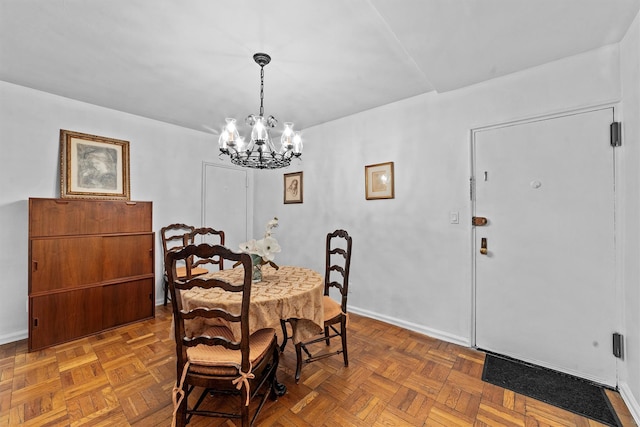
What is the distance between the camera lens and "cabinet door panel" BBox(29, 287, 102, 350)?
2469 millimetres

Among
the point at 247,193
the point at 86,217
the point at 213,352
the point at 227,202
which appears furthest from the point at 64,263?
the point at 247,193

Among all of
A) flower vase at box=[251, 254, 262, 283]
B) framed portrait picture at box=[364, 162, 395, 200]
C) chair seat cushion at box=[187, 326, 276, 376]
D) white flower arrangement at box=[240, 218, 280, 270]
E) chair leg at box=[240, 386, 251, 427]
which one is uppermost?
framed portrait picture at box=[364, 162, 395, 200]

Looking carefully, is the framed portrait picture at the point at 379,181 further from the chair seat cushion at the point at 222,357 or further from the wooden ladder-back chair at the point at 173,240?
the wooden ladder-back chair at the point at 173,240

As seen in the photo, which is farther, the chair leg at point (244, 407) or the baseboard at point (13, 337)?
the baseboard at point (13, 337)

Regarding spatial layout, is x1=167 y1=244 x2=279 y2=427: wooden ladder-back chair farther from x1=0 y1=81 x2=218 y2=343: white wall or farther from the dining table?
x1=0 y1=81 x2=218 y2=343: white wall

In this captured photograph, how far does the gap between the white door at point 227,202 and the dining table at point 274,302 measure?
2.21 meters

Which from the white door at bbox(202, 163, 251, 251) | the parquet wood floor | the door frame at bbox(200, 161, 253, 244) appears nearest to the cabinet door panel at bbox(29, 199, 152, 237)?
the door frame at bbox(200, 161, 253, 244)

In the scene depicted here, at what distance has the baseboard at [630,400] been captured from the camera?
1.61m

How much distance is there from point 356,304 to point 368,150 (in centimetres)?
188

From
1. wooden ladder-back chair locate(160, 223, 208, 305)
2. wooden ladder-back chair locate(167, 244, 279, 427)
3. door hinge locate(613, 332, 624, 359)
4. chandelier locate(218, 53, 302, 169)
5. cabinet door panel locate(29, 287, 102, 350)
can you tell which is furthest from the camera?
wooden ladder-back chair locate(160, 223, 208, 305)

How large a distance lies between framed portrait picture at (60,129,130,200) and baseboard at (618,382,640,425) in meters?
4.72

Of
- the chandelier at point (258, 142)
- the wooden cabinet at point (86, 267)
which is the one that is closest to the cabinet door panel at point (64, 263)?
the wooden cabinet at point (86, 267)

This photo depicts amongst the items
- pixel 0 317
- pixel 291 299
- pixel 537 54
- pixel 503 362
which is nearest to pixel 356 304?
pixel 503 362

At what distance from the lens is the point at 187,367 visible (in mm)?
1449
